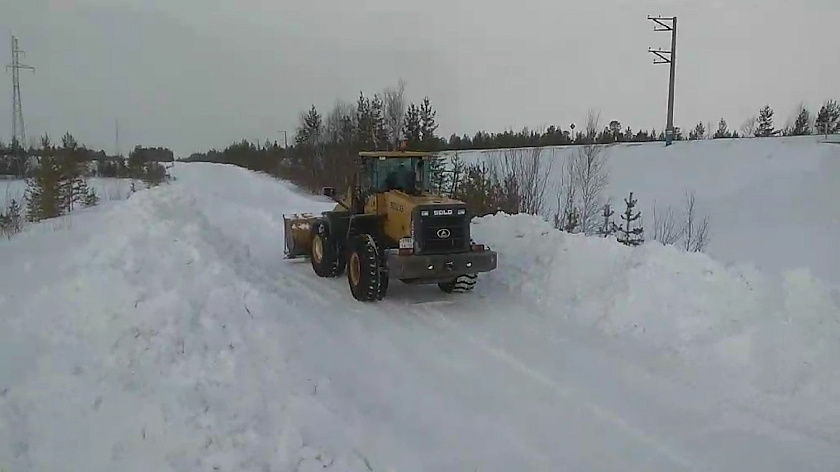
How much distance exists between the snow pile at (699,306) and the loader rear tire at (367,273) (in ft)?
7.12

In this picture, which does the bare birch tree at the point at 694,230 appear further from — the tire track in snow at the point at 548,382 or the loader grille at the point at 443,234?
the tire track in snow at the point at 548,382

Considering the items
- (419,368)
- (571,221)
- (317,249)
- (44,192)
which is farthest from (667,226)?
Answer: (44,192)

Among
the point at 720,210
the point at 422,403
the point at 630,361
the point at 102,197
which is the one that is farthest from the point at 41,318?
the point at 102,197

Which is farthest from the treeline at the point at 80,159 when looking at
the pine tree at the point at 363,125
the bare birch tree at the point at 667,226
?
the bare birch tree at the point at 667,226

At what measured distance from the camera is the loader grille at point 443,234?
9.28 meters

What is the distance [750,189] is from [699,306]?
19218 mm

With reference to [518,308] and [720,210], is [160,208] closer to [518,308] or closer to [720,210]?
[518,308]

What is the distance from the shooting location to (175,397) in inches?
207

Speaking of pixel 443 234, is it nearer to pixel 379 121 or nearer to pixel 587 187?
pixel 587 187

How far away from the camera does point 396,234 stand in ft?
33.7

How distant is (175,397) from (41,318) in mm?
2760

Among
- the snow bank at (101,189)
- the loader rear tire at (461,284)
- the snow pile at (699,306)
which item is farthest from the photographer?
the snow bank at (101,189)

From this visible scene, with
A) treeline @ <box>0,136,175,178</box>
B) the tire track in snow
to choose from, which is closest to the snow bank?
treeline @ <box>0,136,175,178</box>

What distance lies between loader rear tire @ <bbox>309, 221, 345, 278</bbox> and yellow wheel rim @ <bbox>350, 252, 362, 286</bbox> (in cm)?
158
